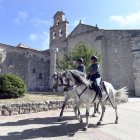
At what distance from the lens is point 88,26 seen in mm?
31438

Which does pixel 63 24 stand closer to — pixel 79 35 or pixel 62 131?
pixel 79 35

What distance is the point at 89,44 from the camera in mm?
29641

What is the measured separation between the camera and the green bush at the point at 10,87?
10891mm

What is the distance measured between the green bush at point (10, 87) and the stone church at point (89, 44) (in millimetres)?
13953

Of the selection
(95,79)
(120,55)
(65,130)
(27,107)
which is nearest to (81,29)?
(120,55)

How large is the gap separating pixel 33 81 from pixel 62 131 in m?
26.5

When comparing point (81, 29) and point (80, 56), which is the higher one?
point (81, 29)

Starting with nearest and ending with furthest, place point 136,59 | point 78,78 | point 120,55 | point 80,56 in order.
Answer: point 78,78
point 80,56
point 136,59
point 120,55

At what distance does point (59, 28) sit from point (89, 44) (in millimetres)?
7012

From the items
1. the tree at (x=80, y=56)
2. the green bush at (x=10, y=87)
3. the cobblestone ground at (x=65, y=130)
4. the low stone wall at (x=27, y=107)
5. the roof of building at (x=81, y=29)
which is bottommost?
the cobblestone ground at (x=65, y=130)

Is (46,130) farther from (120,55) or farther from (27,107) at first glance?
(120,55)

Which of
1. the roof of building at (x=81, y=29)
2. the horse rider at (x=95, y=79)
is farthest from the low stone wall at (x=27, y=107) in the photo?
the roof of building at (x=81, y=29)

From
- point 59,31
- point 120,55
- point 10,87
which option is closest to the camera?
point 10,87

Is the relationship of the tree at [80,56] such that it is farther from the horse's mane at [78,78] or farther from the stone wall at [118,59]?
the horse's mane at [78,78]
